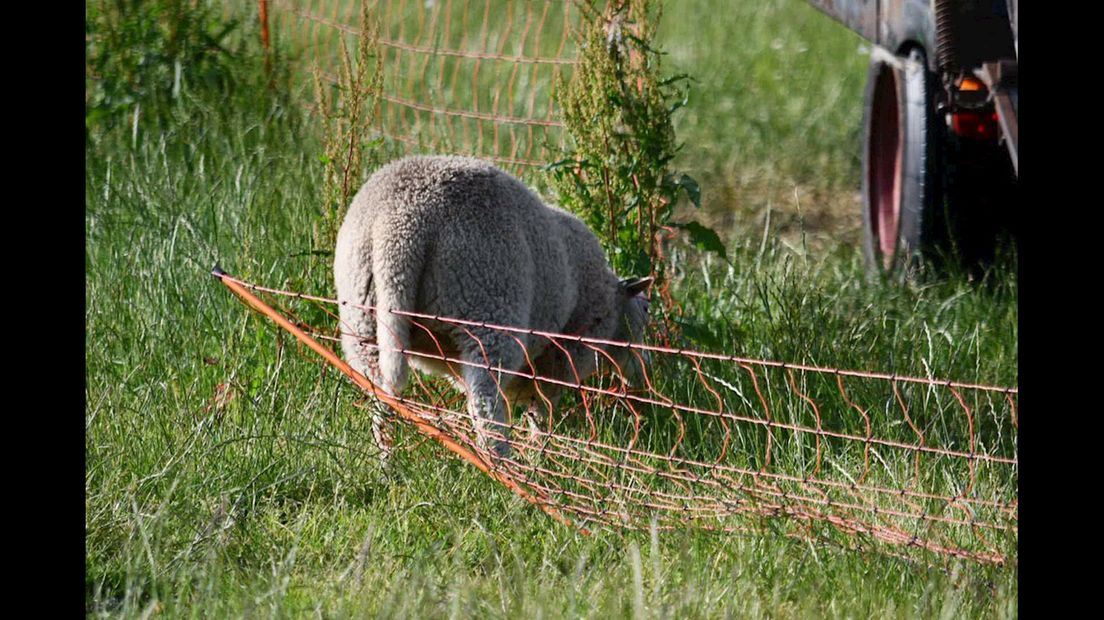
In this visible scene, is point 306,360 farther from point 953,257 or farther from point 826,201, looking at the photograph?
point 826,201

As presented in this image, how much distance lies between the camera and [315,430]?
14.0 feet

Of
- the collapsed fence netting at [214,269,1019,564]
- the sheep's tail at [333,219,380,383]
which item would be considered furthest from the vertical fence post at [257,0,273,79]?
the sheep's tail at [333,219,380,383]

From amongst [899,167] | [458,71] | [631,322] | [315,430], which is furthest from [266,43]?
[315,430]

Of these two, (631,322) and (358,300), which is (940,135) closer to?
(631,322)

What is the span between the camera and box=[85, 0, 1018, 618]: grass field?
128 inches

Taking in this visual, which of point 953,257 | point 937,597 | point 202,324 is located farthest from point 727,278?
point 937,597

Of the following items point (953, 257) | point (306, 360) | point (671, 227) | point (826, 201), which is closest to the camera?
point (306, 360)

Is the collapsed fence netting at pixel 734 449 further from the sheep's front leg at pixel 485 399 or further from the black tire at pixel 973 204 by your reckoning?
the black tire at pixel 973 204

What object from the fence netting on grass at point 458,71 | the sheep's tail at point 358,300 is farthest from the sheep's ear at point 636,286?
the sheep's tail at point 358,300

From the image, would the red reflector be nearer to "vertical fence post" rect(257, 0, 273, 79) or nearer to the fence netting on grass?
the fence netting on grass

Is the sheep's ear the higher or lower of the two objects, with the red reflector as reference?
lower

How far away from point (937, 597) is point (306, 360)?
231 cm

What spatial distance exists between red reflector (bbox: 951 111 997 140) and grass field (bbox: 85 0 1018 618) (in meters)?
0.66

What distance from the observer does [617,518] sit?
12.2ft
